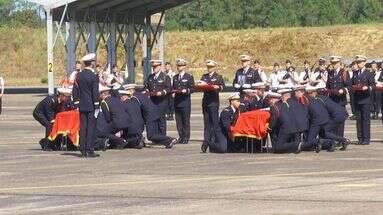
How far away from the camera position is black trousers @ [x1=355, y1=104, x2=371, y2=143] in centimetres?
Result: 2500

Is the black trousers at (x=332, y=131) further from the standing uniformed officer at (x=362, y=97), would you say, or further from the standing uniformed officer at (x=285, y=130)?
the standing uniformed officer at (x=362, y=97)

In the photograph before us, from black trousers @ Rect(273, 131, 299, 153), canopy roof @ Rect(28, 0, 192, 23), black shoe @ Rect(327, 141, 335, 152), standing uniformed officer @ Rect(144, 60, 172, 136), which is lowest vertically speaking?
black shoe @ Rect(327, 141, 335, 152)

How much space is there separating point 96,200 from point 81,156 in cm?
715

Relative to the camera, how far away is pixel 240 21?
115 m

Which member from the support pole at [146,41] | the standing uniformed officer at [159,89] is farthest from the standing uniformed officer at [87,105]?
the support pole at [146,41]

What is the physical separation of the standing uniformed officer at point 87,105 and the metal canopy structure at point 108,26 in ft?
82.1

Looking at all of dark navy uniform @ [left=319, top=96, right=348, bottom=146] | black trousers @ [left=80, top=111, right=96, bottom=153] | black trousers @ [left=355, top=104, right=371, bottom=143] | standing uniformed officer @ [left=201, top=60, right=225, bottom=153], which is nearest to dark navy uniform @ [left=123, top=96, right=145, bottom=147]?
standing uniformed officer @ [left=201, top=60, right=225, bottom=153]

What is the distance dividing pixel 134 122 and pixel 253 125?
260 centimetres

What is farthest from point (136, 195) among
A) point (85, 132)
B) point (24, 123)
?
point (24, 123)

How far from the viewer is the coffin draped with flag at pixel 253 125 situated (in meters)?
22.4

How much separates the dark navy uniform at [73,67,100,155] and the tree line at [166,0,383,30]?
91295 millimetres

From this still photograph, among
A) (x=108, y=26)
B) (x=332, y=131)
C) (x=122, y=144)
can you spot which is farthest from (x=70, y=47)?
(x=332, y=131)

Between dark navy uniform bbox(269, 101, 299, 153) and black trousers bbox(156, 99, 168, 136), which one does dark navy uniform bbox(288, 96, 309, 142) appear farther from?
black trousers bbox(156, 99, 168, 136)

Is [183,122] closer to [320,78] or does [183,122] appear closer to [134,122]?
[134,122]
